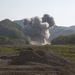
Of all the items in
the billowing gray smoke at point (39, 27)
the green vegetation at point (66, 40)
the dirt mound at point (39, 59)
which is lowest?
the dirt mound at point (39, 59)

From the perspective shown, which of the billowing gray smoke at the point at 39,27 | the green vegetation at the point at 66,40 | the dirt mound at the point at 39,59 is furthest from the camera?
the billowing gray smoke at the point at 39,27

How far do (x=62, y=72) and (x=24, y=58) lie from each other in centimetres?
1332

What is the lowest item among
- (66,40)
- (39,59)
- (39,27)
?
(39,59)

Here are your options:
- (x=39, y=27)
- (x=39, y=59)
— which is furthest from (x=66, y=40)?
(x=39, y=59)

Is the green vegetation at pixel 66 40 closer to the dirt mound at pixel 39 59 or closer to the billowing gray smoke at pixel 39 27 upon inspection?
the billowing gray smoke at pixel 39 27

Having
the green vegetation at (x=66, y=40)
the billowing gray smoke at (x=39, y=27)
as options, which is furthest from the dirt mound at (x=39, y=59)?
the billowing gray smoke at (x=39, y=27)

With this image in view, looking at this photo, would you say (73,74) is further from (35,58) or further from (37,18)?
(37,18)

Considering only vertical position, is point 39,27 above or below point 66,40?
above

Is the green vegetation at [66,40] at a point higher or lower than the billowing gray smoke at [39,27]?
lower

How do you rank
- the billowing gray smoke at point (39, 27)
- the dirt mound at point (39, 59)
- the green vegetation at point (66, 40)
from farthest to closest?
the billowing gray smoke at point (39, 27)
the green vegetation at point (66, 40)
the dirt mound at point (39, 59)

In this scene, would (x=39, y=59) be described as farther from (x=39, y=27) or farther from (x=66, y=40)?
Result: (x=39, y=27)

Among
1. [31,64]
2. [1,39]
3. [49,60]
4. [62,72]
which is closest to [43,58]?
[49,60]

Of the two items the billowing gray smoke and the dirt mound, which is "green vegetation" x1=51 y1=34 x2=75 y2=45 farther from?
the dirt mound

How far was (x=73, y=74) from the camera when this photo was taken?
3588cm
